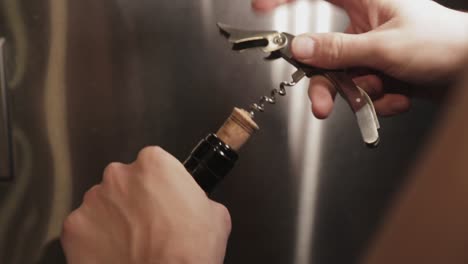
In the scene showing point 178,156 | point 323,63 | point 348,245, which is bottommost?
point 348,245

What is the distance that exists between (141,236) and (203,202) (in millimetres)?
56

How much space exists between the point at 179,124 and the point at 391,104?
232 mm

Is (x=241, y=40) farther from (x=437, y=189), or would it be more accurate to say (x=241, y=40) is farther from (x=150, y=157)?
(x=437, y=189)

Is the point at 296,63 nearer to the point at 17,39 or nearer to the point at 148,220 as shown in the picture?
the point at 148,220

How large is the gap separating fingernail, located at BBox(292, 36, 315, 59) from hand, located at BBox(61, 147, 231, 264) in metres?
0.14

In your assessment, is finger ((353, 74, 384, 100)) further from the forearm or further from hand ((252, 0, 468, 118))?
the forearm

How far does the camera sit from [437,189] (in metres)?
0.15

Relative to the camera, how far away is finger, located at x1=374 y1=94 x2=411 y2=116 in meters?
0.52

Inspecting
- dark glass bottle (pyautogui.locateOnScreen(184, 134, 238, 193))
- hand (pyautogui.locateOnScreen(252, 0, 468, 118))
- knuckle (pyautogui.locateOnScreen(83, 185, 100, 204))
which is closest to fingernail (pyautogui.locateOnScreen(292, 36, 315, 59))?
hand (pyautogui.locateOnScreen(252, 0, 468, 118))

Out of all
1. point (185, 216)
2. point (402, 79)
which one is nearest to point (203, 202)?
point (185, 216)

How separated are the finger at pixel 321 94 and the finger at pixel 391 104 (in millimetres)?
65

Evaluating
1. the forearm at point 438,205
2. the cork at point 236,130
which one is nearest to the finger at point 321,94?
the cork at point 236,130

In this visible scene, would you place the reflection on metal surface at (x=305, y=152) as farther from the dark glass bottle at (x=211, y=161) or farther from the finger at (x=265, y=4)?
the dark glass bottle at (x=211, y=161)

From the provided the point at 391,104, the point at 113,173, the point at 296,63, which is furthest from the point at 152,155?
the point at 391,104
